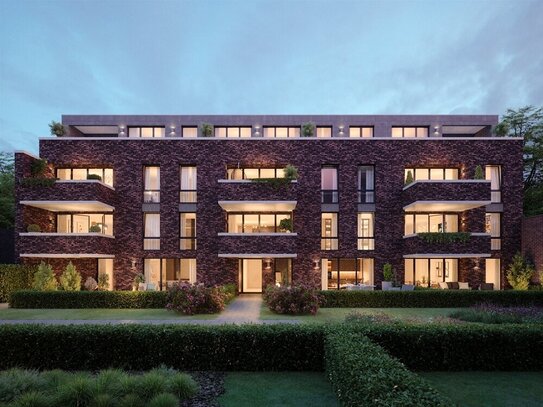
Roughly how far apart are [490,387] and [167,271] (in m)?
18.3

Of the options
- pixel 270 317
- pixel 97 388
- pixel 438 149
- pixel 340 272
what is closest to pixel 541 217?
pixel 438 149

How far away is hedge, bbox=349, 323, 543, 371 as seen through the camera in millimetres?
8547

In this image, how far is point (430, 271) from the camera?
21891 millimetres

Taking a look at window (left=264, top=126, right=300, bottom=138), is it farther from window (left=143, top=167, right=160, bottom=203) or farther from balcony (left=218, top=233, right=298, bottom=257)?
balcony (left=218, top=233, right=298, bottom=257)

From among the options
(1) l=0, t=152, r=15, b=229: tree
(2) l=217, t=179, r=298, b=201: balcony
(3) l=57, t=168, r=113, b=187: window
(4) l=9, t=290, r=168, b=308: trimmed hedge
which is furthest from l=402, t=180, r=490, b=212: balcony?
(1) l=0, t=152, r=15, b=229: tree

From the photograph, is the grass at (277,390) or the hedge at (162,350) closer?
the grass at (277,390)

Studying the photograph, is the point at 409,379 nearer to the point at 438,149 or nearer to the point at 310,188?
the point at 310,188

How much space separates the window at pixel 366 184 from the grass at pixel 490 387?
14.6 m

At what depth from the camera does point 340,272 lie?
21969 millimetres

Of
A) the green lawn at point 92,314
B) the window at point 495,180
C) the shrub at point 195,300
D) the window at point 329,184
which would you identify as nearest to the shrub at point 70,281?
the green lawn at point 92,314

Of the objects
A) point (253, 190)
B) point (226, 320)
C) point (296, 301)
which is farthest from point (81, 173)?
point (296, 301)

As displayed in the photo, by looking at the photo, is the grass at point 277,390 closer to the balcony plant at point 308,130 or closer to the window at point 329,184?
the window at point 329,184

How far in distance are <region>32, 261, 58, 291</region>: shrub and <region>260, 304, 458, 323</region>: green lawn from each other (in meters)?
11.4

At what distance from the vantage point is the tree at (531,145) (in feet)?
90.9
